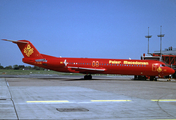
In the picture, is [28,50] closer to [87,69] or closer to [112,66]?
[87,69]

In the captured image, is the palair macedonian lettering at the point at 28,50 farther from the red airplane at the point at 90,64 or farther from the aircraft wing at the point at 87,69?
the aircraft wing at the point at 87,69

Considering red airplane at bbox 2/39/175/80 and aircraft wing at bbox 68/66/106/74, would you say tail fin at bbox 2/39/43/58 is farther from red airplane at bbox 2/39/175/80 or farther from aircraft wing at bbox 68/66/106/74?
aircraft wing at bbox 68/66/106/74

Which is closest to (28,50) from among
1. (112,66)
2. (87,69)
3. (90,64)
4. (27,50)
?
(27,50)

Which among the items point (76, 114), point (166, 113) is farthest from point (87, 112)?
point (166, 113)

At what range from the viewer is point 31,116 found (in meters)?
8.12

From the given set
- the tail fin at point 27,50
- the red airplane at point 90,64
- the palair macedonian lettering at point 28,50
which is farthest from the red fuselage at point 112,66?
the palair macedonian lettering at point 28,50

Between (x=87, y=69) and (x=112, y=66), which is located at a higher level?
(x=112, y=66)

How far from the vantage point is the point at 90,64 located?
123 ft

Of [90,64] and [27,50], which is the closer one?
[27,50]

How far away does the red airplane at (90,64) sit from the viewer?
36438mm

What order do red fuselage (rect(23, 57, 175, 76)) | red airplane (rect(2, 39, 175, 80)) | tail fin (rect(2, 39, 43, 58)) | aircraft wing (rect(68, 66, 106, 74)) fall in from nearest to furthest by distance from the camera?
aircraft wing (rect(68, 66, 106, 74)), red airplane (rect(2, 39, 175, 80)), tail fin (rect(2, 39, 43, 58)), red fuselage (rect(23, 57, 175, 76))

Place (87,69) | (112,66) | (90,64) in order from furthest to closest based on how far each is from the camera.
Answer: (90,64) → (112,66) → (87,69)

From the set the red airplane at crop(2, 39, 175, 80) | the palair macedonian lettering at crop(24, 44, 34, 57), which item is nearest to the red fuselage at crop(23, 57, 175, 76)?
the red airplane at crop(2, 39, 175, 80)

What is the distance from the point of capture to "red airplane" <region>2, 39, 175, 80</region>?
36438mm
